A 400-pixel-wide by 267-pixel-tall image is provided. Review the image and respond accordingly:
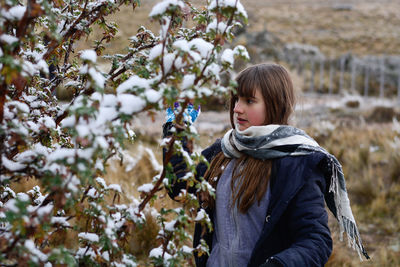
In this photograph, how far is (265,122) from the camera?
2061mm

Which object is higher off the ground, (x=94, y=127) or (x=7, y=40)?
(x=7, y=40)

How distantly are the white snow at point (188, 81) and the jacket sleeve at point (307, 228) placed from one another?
82 cm

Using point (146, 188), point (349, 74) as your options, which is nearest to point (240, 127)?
point (146, 188)

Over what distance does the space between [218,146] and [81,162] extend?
4.10ft

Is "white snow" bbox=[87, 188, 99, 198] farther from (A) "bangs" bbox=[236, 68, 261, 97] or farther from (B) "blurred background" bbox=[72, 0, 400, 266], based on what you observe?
(A) "bangs" bbox=[236, 68, 261, 97]

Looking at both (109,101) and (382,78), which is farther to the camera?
(382,78)

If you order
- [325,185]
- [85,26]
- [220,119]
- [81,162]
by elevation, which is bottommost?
[220,119]

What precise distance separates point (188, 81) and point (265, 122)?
87 centimetres

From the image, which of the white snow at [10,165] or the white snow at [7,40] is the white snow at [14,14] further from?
the white snow at [10,165]

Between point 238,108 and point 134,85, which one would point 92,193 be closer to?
point 134,85

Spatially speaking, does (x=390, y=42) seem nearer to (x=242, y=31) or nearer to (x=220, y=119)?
(x=242, y=31)

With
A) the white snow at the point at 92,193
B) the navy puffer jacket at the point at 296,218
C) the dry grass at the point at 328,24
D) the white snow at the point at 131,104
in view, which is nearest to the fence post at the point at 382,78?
the dry grass at the point at 328,24

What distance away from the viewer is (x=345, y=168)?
21.4 ft

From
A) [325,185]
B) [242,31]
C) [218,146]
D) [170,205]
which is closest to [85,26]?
[218,146]
